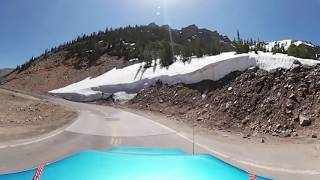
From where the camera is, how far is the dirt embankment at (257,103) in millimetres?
17578

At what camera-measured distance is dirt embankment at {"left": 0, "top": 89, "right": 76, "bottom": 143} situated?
57.1 ft

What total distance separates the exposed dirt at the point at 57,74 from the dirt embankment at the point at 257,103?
2422 cm

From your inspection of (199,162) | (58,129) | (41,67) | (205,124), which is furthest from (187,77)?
(41,67)

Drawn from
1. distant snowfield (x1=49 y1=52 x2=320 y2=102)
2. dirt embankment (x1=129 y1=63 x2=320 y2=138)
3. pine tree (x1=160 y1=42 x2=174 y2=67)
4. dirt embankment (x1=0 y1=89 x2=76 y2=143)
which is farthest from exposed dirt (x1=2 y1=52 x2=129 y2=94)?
dirt embankment (x1=129 y1=63 x2=320 y2=138)

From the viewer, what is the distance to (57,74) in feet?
185

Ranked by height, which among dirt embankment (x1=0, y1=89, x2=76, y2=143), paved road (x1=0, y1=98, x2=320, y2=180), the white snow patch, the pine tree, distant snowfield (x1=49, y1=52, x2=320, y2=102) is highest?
the pine tree

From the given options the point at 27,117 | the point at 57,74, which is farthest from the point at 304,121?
the point at 57,74

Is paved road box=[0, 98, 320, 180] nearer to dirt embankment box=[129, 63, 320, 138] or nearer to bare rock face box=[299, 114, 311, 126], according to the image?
dirt embankment box=[129, 63, 320, 138]

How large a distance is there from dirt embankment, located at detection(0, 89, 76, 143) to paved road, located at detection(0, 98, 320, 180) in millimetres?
1312

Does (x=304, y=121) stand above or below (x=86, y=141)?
above

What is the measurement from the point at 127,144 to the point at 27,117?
1270cm

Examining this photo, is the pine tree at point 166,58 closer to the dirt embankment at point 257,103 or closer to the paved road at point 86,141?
the dirt embankment at point 257,103

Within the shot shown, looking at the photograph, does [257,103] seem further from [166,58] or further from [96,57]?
[96,57]

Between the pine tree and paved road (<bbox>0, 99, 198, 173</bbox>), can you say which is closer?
paved road (<bbox>0, 99, 198, 173</bbox>)
